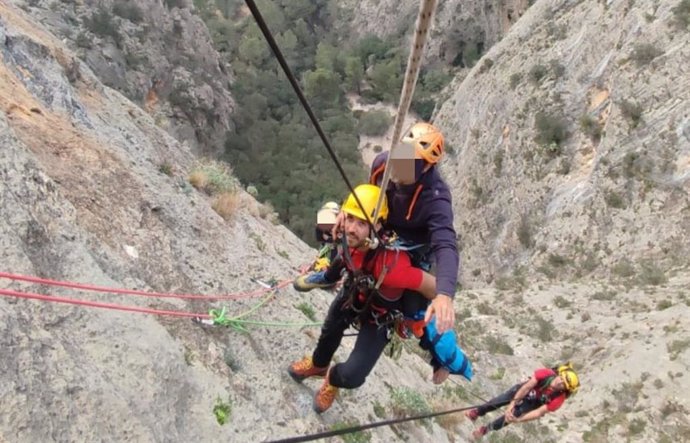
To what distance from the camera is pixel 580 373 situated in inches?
502

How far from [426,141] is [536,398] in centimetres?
530

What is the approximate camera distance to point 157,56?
169 ft

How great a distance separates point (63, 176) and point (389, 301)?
8.78 feet

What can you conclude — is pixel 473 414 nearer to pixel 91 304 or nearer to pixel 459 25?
pixel 91 304

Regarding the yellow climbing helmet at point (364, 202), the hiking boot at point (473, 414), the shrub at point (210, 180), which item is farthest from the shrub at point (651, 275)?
the yellow climbing helmet at point (364, 202)

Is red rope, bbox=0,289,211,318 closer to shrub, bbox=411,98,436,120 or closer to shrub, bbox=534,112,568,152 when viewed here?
shrub, bbox=534,112,568,152

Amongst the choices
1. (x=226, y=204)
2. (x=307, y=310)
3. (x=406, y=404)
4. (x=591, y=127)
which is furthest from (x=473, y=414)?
(x=591, y=127)

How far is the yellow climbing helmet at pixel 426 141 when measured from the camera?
354 centimetres

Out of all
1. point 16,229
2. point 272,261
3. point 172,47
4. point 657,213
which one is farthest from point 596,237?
point 172,47

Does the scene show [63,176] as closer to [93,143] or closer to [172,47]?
[93,143]

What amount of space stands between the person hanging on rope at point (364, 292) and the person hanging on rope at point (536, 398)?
11.9ft

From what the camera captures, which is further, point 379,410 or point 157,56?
point 157,56

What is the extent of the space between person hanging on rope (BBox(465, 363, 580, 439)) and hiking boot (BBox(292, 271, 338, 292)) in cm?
396

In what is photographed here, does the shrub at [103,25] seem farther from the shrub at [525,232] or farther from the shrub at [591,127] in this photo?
the shrub at [591,127]
